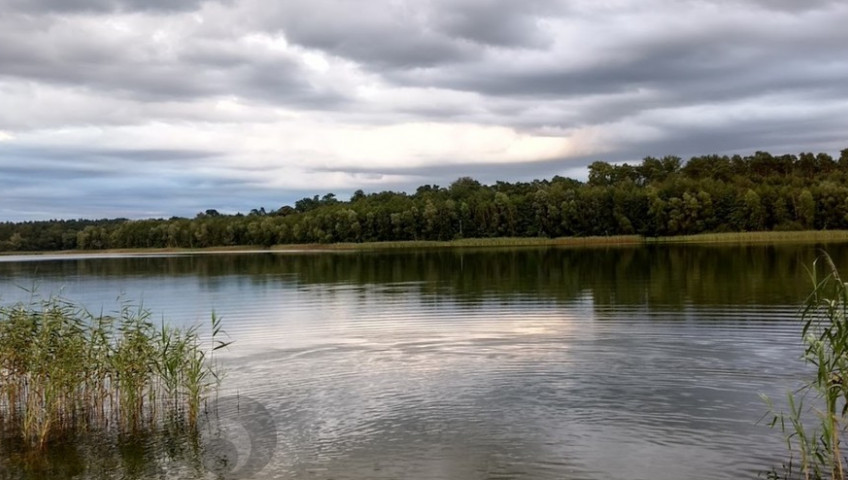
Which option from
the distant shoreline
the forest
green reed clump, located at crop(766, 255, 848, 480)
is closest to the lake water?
green reed clump, located at crop(766, 255, 848, 480)

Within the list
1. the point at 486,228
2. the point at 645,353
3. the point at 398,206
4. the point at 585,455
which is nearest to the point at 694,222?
the point at 486,228

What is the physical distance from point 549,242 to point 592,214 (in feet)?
41.2

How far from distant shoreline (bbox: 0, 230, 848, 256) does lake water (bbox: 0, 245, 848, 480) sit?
89.1 m

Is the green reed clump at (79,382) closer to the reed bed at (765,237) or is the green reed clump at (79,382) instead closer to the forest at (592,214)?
the reed bed at (765,237)

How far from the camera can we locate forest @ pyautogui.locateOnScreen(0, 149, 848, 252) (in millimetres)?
135750

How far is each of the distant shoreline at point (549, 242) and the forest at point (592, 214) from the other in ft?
12.0

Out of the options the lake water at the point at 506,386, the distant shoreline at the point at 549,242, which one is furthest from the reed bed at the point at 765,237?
the lake water at the point at 506,386

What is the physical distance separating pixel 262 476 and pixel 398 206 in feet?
544

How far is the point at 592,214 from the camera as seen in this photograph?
14762 cm

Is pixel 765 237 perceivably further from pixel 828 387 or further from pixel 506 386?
pixel 828 387

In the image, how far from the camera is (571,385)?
1784cm

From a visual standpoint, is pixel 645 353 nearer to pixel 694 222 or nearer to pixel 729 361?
pixel 729 361

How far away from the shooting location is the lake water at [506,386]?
12.8 meters

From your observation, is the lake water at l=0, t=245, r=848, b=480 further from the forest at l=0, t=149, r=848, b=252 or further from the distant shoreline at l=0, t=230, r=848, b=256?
the forest at l=0, t=149, r=848, b=252
